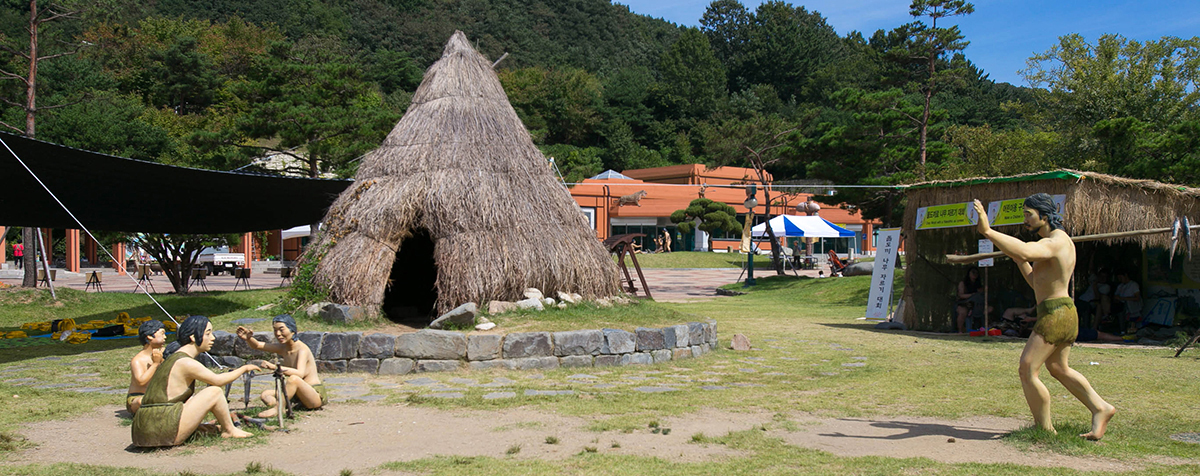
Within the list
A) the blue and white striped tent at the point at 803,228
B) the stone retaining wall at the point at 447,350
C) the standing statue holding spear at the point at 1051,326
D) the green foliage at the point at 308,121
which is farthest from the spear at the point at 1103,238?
the green foliage at the point at 308,121

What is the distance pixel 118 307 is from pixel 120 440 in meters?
11.9

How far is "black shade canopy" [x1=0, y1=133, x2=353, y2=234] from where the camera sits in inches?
370

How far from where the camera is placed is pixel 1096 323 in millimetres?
12875

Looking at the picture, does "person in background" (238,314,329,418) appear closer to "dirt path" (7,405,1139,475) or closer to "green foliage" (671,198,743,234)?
"dirt path" (7,405,1139,475)

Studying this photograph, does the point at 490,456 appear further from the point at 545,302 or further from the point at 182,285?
the point at 182,285

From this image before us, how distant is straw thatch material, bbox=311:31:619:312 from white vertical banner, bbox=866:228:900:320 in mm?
6422

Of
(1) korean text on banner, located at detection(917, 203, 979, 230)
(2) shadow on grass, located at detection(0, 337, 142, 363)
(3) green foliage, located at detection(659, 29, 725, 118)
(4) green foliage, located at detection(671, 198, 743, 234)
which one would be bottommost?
(2) shadow on grass, located at detection(0, 337, 142, 363)

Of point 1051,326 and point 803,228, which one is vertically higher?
point 803,228

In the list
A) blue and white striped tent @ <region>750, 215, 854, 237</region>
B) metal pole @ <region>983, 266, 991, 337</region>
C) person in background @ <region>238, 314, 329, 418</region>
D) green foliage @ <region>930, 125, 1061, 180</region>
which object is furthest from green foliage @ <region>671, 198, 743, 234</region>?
person in background @ <region>238, 314, 329, 418</region>

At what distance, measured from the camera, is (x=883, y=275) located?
15375 millimetres

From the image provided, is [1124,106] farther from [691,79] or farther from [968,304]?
[691,79]

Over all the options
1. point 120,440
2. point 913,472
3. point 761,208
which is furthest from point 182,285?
point 761,208

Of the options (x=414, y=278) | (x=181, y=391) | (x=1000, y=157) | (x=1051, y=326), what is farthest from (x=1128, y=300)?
(x=1000, y=157)

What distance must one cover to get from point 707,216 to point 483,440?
126 ft
